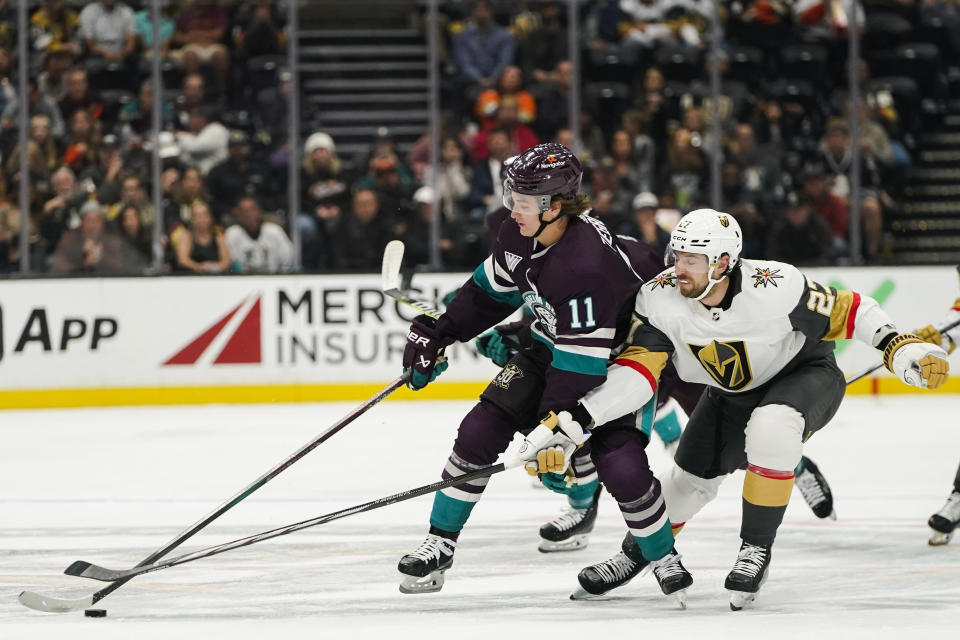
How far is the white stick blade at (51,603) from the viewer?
12.7 feet

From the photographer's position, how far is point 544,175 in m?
4.00

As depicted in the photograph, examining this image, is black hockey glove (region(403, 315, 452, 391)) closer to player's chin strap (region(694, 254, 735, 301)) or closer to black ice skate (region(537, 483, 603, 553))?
black ice skate (region(537, 483, 603, 553))

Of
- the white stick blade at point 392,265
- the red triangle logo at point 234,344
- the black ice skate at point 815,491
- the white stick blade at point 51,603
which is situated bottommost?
the red triangle logo at point 234,344

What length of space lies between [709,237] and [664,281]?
23 cm

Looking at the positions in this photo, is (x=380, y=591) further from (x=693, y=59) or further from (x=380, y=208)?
(x=693, y=59)

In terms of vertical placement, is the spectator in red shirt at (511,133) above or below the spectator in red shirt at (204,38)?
below

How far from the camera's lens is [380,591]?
4.20 m

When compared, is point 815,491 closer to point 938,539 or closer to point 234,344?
point 938,539

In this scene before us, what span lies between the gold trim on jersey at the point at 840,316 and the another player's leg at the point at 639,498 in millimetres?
590

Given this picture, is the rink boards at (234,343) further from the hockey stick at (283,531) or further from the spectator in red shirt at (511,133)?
the hockey stick at (283,531)

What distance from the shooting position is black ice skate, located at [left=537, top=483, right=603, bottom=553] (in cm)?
481

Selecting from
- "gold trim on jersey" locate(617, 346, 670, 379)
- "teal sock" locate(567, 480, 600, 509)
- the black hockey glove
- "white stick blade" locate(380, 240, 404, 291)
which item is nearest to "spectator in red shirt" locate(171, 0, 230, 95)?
"white stick blade" locate(380, 240, 404, 291)

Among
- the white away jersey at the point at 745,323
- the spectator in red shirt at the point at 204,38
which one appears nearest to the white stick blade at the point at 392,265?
the white away jersey at the point at 745,323

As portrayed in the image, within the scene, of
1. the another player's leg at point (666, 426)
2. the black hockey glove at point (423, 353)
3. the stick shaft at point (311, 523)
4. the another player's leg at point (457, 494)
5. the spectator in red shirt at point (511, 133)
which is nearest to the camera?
the stick shaft at point (311, 523)
